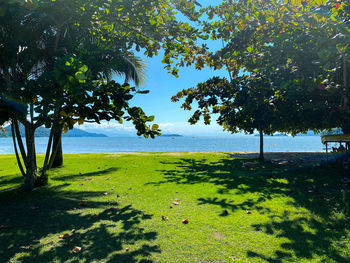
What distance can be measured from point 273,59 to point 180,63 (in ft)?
12.4

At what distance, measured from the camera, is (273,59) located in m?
8.44

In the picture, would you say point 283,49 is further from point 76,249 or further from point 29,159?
point 29,159

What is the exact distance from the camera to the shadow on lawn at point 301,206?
3.71 meters

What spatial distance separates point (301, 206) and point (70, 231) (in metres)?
5.92

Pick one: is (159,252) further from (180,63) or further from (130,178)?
(180,63)

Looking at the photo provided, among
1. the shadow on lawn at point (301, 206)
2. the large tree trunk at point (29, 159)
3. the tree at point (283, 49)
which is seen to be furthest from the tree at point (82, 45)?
the shadow on lawn at point (301, 206)

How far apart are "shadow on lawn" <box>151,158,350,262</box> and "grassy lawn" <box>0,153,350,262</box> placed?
0.07 feet

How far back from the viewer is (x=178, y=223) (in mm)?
4945

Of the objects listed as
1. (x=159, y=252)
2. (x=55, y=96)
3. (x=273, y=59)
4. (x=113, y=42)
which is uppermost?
(x=113, y=42)

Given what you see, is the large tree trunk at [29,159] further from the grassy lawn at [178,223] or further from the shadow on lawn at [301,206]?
the shadow on lawn at [301,206]

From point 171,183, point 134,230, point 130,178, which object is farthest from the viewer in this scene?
point 130,178

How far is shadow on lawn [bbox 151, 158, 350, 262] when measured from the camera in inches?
146

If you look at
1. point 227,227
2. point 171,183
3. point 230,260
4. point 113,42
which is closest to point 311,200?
point 227,227

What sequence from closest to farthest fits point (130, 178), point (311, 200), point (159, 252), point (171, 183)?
point (159, 252)
point (311, 200)
point (171, 183)
point (130, 178)
